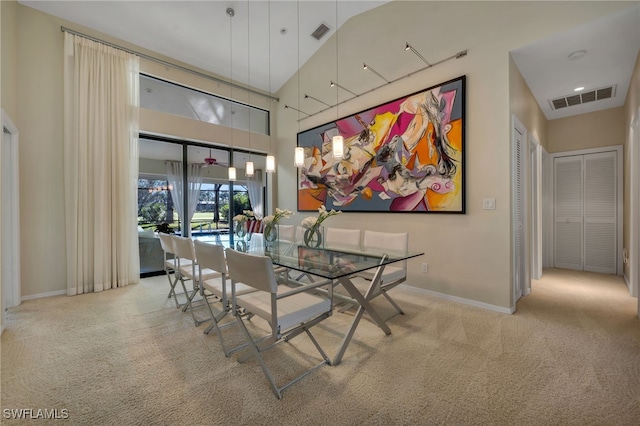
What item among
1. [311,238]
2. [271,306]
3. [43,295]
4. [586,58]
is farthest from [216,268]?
[586,58]

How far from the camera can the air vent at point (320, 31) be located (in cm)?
429

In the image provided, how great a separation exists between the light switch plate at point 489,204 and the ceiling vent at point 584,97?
8.17 feet

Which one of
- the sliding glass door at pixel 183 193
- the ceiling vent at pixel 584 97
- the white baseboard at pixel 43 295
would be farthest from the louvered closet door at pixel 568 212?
the white baseboard at pixel 43 295

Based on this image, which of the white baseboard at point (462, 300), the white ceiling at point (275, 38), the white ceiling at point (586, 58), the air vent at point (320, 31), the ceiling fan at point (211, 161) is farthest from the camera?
the ceiling fan at point (211, 161)

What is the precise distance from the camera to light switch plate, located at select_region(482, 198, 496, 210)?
2859 millimetres

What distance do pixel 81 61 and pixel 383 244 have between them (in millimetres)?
4618

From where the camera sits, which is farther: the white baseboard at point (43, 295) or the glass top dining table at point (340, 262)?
the white baseboard at point (43, 295)

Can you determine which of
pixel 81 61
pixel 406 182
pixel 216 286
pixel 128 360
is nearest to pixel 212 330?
pixel 216 286

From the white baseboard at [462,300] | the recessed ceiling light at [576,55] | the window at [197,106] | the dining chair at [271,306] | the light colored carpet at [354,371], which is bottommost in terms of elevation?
the light colored carpet at [354,371]

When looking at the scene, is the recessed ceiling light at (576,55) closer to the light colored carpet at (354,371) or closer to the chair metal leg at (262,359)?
the light colored carpet at (354,371)

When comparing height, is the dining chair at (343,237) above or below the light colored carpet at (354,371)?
above

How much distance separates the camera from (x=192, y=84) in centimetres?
466

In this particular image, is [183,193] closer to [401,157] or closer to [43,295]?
[43,295]

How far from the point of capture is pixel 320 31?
14.4ft
